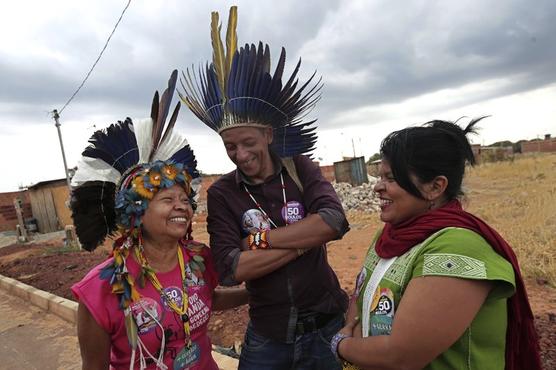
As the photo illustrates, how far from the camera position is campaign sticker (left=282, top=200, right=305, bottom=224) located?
2.10 m

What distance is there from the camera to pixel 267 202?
2.13 meters

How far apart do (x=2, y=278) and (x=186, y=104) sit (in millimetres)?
9324

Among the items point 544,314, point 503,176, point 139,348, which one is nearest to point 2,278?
point 139,348

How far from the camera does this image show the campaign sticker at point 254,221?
209 centimetres

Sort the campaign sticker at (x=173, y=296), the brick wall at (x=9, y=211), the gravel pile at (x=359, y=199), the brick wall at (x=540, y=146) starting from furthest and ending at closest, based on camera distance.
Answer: the brick wall at (x=540, y=146) < the brick wall at (x=9, y=211) < the gravel pile at (x=359, y=199) < the campaign sticker at (x=173, y=296)

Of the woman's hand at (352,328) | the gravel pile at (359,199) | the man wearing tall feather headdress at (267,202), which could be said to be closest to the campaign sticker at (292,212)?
the man wearing tall feather headdress at (267,202)

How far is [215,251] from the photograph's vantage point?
6.59 ft

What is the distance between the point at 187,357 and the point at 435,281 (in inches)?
55.3

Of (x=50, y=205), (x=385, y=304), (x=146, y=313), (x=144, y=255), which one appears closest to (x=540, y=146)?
(x=50, y=205)

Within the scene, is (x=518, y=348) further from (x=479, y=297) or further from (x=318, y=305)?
(x=318, y=305)

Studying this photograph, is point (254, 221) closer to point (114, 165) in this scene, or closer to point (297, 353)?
point (297, 353)

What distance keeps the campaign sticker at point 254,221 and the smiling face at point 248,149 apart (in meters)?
0.21

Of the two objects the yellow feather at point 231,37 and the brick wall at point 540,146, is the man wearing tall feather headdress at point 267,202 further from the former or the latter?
the brick wall at point 540,146

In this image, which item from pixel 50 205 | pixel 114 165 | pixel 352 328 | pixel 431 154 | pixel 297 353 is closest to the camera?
pixel 431 154
